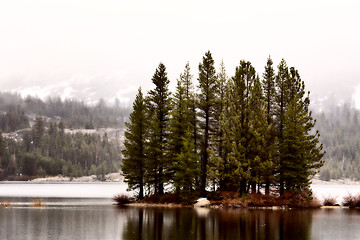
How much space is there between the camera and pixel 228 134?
57.8 metres

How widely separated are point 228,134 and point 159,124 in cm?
1114

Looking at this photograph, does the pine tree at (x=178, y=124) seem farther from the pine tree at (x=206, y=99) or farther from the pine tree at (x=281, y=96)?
the pine tree at (x=281, y=96)

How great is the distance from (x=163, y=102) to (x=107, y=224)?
95.1 feet

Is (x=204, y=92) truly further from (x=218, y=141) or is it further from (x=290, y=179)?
(x=290, y=179)

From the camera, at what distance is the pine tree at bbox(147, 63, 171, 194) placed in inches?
2469

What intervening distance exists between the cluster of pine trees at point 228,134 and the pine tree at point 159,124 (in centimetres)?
14

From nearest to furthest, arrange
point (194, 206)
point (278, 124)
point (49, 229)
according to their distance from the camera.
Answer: point (49, 229), point (194, 206), point (278, 124)

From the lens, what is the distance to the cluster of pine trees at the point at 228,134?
57.4 meters

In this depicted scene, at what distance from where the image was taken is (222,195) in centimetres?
6050

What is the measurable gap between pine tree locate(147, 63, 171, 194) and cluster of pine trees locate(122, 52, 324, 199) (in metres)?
0.14

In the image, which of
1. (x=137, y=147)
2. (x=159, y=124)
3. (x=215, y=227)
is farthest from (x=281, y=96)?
(x=215, y=227)

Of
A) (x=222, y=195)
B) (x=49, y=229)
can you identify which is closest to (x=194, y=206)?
(x=222, y=195)

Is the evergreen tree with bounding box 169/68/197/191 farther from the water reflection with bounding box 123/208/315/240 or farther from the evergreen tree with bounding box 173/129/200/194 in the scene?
the water reflection with bounding box 123/208/315/240

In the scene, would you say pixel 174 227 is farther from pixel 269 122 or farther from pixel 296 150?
pixel 269 122
